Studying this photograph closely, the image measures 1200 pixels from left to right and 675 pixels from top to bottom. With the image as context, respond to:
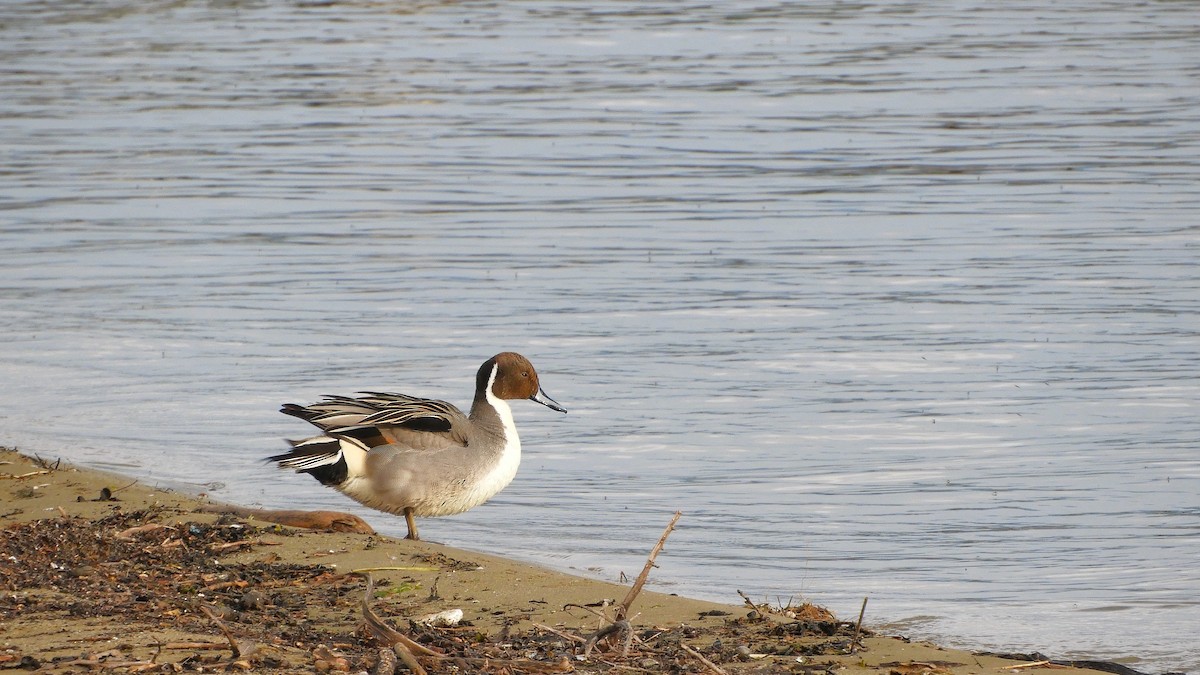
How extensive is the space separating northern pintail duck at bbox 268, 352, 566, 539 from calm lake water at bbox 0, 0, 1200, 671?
17.4 inches

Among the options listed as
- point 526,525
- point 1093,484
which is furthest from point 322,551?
point 1093,484

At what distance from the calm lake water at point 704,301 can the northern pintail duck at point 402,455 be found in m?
0.44

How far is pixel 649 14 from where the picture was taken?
3353cm

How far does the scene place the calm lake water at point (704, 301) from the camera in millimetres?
7801

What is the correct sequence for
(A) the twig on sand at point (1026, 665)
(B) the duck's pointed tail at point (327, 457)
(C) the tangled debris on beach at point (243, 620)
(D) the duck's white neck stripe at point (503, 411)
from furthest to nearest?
1. (D) the duck's white neck stripe at point (503, 411)
2. (B) the duck's pointed tail at point (327, 457)
3. (A) the twig on sand at point (1026, 665)
4. (C) the tangled debris on beach at point (243, 620)

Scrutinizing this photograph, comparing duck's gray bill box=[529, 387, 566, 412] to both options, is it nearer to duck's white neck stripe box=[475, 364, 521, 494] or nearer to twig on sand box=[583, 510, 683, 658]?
duck's white neck stripe box=[475, 364, 521, 494]

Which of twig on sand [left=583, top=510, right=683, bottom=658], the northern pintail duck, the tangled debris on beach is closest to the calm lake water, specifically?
the northern pintail duck

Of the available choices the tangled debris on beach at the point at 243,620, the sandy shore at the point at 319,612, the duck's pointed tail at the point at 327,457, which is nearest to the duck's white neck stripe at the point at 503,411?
the duck's pointed tail at the point at 327,457

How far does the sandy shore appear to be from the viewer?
15.5 feet

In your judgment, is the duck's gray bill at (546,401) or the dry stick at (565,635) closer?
the dry stick at (565,635)

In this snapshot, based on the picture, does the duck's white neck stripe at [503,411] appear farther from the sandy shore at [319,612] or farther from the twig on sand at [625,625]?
the twig on sand at [625,625]

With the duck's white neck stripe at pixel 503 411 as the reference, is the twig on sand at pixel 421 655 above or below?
below

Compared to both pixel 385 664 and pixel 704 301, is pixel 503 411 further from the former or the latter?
pixel 704 301

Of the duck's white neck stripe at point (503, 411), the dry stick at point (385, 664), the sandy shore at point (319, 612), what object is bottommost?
the sandy shore at point (319, 612)
